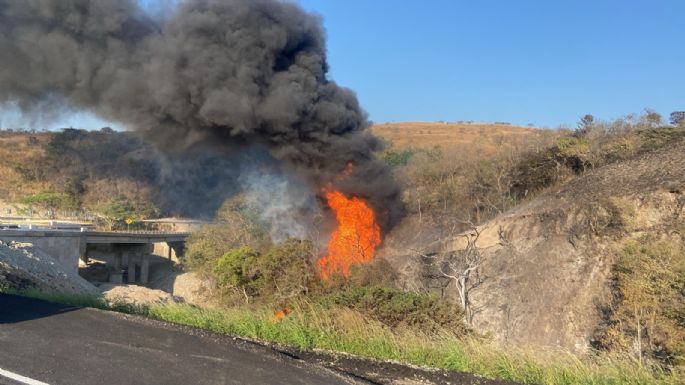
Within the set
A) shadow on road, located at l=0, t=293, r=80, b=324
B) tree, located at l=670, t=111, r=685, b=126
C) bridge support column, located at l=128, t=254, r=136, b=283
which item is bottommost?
bridge support column, located at l=128, t=254, r=136, b=283

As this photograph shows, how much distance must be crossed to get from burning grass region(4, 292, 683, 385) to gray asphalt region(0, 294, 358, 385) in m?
0.81

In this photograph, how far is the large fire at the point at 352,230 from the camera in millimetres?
18953

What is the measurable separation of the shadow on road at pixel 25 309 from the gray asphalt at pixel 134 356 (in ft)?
0.24

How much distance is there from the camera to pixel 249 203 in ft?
106

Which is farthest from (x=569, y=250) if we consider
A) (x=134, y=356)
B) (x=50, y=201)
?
(x=50, y=201)

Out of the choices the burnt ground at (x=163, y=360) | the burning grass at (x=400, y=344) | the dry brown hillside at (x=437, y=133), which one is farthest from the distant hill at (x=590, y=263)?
the dry brown hillside at (x=437, y=133)

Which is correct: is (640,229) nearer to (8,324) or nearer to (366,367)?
(366,367)

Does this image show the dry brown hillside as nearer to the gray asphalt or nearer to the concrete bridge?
the concrete bridge

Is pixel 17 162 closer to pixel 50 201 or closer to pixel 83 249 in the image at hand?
pixel 50 201

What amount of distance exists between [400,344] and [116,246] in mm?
43157

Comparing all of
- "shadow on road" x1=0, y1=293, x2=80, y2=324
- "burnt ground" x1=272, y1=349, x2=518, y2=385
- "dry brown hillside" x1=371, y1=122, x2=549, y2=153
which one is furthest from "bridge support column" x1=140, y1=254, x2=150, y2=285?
"burnt ground" x1=272, y1=349, x2=518, y2=385

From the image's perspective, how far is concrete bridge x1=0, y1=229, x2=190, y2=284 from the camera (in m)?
Result: 32.3

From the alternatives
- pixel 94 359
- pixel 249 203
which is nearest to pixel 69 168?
pixel 249 203

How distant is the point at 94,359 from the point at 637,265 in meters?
11.7
